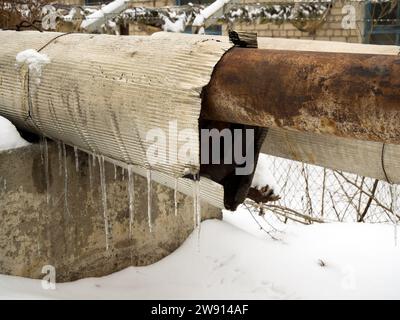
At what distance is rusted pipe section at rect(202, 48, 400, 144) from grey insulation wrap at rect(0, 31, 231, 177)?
0.29ft

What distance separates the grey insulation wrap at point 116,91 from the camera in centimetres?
159

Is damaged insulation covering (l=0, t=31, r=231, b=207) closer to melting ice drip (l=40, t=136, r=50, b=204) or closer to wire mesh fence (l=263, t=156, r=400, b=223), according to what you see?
melting ice drip (l=40, t=136, r=50, b=204)

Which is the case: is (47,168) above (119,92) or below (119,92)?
below

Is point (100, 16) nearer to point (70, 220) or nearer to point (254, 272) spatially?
point (70, 220)

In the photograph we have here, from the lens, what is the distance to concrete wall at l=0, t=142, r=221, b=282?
2.63 metres

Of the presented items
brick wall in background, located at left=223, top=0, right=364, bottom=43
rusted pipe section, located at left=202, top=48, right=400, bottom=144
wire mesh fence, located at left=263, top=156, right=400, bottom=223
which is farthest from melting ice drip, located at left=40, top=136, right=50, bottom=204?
brick wall in background, located at left=223, top=0, right=364, bottom=43

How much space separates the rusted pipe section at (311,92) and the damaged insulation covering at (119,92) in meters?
0.08

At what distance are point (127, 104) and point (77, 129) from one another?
1.44 ft

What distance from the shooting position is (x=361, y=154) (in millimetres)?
2160

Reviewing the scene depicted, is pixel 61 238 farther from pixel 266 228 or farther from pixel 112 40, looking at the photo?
pixel 266 228

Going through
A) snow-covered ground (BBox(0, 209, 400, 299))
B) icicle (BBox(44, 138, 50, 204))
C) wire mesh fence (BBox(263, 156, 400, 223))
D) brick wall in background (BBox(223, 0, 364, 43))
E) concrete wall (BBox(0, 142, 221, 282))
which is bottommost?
wire mesh fence (BBox(263, 156, 400, 223))

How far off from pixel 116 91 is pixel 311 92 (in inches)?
31.8

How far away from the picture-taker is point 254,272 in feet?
10.4

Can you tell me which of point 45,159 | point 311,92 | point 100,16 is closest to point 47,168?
point 45,159
